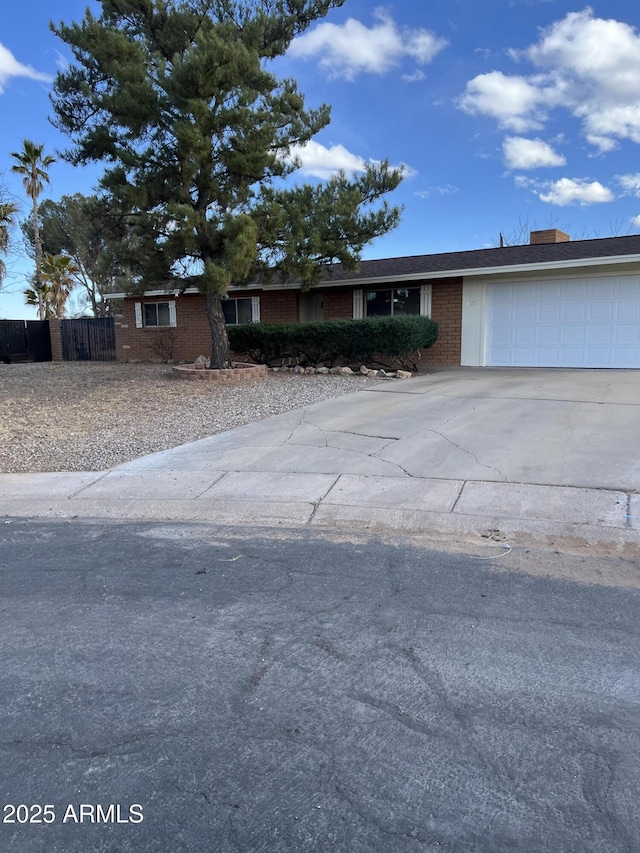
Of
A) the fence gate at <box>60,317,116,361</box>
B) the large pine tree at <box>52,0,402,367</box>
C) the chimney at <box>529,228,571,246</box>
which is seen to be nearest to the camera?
the large pine tree at <box>52,0,402,367</box>

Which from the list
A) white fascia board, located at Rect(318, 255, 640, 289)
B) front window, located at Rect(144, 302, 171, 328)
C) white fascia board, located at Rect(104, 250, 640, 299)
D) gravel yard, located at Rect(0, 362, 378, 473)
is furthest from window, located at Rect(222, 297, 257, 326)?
gravel yard, located at Rect(0, 362, 378, 473)

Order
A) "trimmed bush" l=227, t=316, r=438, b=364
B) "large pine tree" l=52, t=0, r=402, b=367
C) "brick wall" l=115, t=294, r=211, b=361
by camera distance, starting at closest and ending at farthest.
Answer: "large pine tree" l=52, t=0, r=402, b=367, "trimmed bush" l=227, t=316, r=438, b=364, "brick wall" l=115, t=294, r=211, b=361

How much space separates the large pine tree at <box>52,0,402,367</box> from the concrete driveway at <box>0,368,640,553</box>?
224 inches

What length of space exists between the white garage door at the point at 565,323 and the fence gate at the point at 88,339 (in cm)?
1670

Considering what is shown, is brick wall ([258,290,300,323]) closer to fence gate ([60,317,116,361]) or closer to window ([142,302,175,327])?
window ([142,302,175,327])

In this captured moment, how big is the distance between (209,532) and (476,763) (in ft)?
11.2

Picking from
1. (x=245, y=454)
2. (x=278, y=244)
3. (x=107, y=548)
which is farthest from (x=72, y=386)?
(x=107, y=548)

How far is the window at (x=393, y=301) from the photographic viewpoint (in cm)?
1827

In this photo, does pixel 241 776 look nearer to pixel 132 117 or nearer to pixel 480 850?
pixel 480 850

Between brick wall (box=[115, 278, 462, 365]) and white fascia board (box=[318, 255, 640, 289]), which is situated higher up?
white fascia board (box=[318, 255, 640, 289])

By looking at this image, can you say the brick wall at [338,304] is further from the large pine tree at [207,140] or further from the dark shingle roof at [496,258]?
the large pine tree at [207,140]

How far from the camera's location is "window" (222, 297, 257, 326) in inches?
843

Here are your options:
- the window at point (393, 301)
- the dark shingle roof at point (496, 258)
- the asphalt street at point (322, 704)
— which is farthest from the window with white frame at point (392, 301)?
the asphalt street at point (322, 704)

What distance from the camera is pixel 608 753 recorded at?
246 cm
